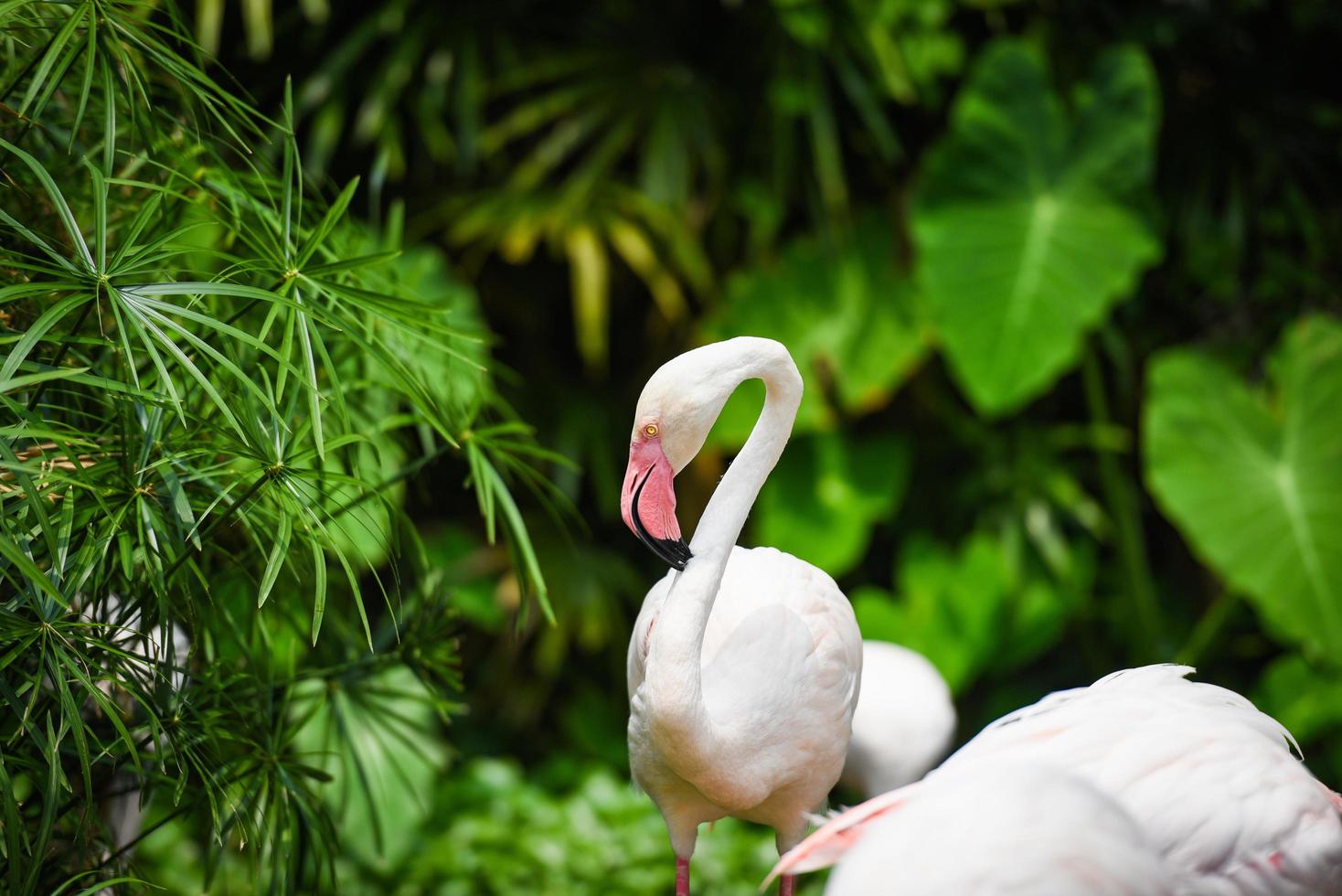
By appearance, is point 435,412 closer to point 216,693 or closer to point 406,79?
point 216,693

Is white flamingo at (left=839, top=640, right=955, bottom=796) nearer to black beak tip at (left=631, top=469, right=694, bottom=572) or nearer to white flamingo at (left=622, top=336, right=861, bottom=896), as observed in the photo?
white flamingo at (left=622, top=336, right=861, bottom=896)

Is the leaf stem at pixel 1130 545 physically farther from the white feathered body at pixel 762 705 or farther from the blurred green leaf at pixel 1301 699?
the white feathered body at pixel 762 705

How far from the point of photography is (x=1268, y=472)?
3.56 metres

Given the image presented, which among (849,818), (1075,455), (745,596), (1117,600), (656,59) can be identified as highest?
(656,59)

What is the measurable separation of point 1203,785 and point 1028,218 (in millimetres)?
2549

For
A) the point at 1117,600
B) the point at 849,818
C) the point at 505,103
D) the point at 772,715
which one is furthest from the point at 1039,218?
the point at 849,818

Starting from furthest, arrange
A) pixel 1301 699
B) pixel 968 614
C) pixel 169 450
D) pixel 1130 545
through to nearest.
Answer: pixel 1130 545 < pixel 968 614 < pixel 1301 699 < pixel 169 450

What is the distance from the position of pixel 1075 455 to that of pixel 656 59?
2.17 m

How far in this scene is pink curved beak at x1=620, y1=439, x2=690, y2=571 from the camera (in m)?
1.67

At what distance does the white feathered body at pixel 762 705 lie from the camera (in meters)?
1.71

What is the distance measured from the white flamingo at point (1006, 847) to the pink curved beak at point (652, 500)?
1.65 feet

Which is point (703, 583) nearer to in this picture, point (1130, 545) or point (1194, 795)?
point (1194, 795)

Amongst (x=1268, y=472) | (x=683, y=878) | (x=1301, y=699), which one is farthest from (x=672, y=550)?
(x=1301, y=699)

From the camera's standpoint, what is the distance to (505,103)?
4605 mm
